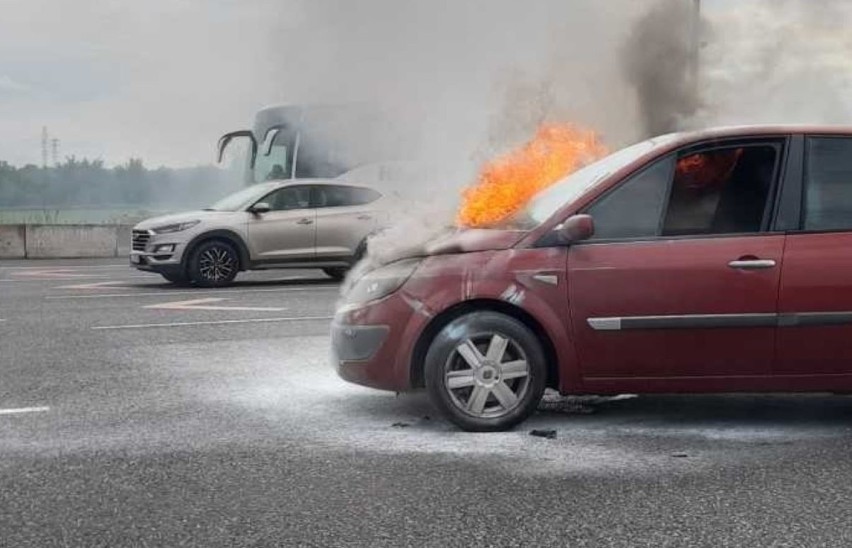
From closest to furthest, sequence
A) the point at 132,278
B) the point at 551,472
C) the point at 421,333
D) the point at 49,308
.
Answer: the point at 551,472
the point at 421,333
the point at 49,308
the point at 132,278

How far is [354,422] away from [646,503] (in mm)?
2011

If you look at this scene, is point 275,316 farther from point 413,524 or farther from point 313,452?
point 413,524

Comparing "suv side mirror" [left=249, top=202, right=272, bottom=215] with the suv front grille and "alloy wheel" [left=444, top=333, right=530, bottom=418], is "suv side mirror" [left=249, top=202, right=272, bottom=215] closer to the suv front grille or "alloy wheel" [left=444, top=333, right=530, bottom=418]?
the suv front grille

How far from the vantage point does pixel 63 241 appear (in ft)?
71.2

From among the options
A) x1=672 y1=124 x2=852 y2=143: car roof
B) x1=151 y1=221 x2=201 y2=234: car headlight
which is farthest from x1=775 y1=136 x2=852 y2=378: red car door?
x1=151 y1=221 x2=201 y2=234: car headlight

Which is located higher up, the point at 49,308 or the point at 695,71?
the point at 695,71

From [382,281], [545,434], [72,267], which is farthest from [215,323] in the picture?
[72,267]

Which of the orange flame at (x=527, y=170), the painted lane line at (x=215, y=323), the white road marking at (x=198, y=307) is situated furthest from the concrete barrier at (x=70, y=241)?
the orange flame at (x=527, y=170)

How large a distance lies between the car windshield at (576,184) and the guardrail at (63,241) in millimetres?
18075

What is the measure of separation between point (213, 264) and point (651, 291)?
984 cm

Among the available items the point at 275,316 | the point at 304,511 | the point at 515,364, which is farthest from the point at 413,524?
the point at 275,316

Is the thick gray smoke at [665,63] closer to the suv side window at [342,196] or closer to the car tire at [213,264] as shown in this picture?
the suv side window at [342,196]

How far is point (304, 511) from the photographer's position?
391cm

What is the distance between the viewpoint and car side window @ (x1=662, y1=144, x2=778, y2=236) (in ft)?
16.8
